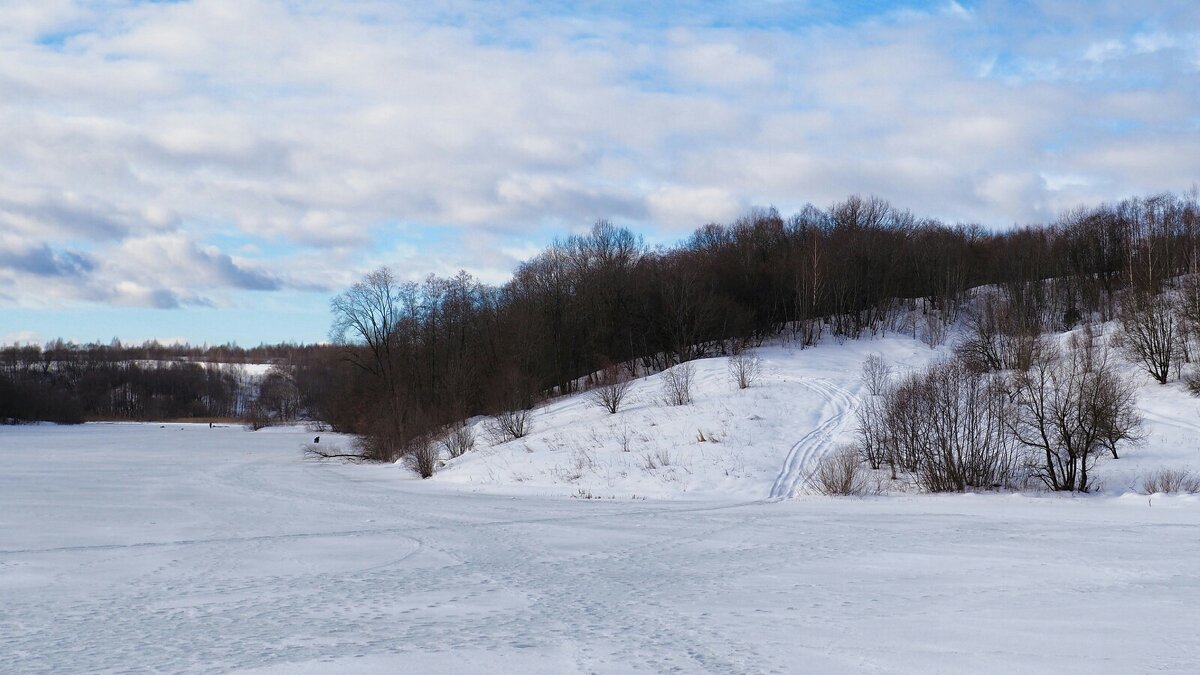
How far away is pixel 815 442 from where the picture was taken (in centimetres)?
3531

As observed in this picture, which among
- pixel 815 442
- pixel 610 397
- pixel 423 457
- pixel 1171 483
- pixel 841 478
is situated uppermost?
pixel 610 397

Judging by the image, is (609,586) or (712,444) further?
(712,444)

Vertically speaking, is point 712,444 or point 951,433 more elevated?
point 951,433

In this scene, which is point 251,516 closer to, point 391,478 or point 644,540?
point 644,540

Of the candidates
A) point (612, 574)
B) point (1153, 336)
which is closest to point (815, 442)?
point (1153, 336)

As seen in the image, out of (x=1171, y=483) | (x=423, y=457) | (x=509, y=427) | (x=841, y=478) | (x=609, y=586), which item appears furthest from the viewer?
(x=509, y=427)

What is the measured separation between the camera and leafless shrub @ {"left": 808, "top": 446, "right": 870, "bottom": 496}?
90.9ft

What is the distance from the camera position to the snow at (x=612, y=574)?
9.85 m

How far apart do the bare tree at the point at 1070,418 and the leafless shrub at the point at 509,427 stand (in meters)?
22.9

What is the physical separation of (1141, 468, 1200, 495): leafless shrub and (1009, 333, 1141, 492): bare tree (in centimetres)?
159

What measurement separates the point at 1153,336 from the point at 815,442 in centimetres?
1868

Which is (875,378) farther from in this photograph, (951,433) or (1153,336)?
(951,433)

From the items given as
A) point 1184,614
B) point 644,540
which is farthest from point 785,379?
point 1184,614

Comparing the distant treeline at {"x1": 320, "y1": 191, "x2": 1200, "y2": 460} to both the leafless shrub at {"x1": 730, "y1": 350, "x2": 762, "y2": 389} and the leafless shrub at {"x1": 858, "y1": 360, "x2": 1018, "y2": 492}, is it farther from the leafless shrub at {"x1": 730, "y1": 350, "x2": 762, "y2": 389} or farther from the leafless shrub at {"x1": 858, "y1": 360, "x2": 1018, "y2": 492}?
the leafless shrub at {"x1": 858, "y1": 360, "x2": 1018, "y2": 492}
